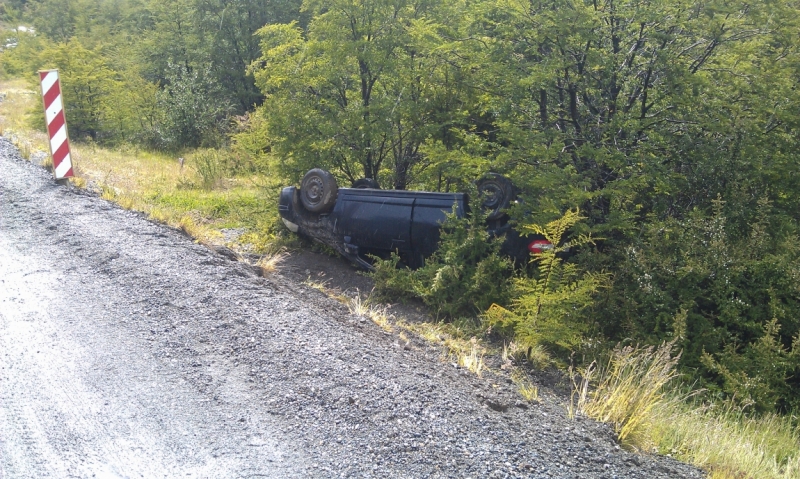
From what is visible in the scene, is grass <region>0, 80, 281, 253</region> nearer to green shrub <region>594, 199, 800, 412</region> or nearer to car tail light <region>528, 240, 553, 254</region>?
car tail light <region>528, 240, 553, 254</region>

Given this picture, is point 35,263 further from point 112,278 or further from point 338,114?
point 338,114

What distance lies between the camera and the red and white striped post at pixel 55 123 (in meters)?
9.05

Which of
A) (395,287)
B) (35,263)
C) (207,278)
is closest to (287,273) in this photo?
(395,287)

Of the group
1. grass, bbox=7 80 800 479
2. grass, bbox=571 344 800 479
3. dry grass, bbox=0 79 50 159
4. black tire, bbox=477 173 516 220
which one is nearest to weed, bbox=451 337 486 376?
grass, bbox=7 80 800 479

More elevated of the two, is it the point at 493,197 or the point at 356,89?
the point at 356,89

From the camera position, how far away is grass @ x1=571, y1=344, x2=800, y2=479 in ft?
12.8

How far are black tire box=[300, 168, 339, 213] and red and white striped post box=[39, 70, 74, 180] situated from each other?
338cm

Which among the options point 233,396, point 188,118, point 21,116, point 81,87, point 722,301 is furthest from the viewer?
point 188,118

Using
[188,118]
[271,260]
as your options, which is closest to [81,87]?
[188,118]

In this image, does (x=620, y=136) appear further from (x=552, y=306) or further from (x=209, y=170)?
(x=209, y=170)

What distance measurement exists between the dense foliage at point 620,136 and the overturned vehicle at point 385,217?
346mm

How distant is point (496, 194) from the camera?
7.82 m

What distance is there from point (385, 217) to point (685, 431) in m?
4.82

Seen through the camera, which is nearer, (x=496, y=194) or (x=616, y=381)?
(x=616, y=381)
